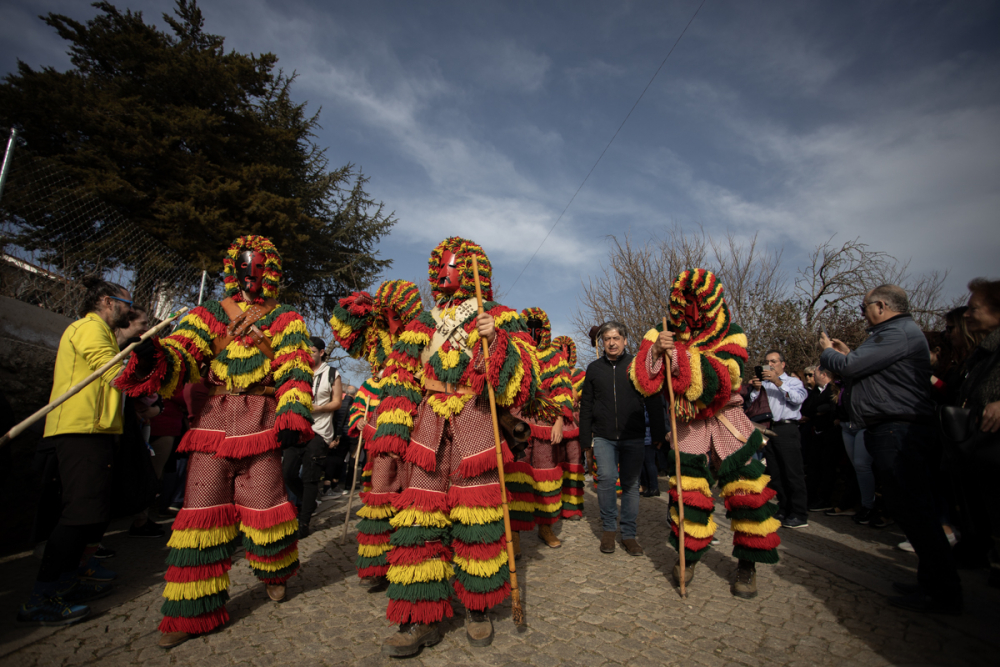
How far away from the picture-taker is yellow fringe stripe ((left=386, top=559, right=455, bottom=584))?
2.65 m

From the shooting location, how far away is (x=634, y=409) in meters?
4.70

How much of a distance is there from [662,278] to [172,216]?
15.4m

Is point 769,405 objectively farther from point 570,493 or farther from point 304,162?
point 304,162

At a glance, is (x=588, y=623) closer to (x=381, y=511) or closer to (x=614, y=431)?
(x=381, y=511)

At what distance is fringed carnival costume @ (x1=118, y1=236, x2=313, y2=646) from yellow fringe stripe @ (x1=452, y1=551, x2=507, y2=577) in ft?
4.43

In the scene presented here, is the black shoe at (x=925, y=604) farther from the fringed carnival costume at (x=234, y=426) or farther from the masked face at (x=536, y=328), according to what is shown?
the fringed carnival costume at (x=234, y=426)

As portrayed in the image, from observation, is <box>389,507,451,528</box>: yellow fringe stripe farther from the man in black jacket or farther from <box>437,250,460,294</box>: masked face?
the man in black jacket

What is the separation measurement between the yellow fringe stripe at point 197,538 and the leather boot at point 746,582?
3588 millimetres

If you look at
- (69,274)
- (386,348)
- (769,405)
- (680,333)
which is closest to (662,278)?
(769,405)

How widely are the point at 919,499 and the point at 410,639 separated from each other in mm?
3365

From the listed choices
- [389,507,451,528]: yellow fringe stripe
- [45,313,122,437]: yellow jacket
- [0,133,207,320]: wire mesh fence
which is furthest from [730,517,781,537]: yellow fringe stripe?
[0,133,207,320]: wire mesh fence

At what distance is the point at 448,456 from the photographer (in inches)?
116

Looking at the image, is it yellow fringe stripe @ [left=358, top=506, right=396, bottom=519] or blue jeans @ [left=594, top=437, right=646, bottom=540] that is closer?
yellow fringe stripe @ [left=358, top=506, right=396, bottom=519]

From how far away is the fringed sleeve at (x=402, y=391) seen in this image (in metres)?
2.95
